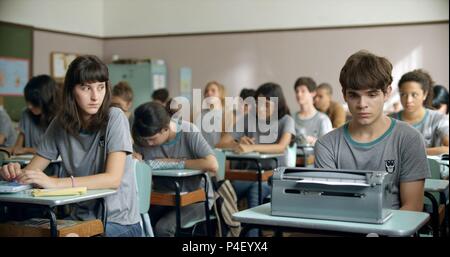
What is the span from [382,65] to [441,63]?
4999 millimetres

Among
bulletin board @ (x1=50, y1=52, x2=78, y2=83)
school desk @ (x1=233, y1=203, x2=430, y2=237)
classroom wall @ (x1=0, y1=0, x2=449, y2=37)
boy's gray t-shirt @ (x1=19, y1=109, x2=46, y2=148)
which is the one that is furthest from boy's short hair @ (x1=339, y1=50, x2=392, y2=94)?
bulletin board @ (x1=50, y1=52, x2=78, y2=83)

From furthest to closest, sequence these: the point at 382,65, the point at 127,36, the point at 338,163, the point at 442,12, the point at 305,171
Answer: the point at 127,36 → the point at 442,12 → the point at 338,163 → the point at 382,65 → the point at 305,171

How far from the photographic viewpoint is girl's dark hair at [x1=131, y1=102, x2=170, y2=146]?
3.05 meters

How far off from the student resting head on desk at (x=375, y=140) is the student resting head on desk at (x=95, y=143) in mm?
813

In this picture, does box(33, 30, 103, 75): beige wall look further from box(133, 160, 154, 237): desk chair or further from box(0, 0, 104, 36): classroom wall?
box(133, 160, 154, 237): desk chair

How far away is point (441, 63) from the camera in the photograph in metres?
6.47

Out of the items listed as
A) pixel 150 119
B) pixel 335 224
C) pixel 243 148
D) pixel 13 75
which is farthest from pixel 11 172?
pixel 13 75

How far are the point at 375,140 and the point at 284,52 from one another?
539 cm

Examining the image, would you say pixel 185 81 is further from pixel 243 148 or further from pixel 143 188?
pixel 143 188

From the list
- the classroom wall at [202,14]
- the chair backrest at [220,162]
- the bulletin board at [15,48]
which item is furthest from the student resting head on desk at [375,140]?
the bulletin board at [15,48]

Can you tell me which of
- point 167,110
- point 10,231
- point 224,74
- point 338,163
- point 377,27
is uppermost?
point 377,27

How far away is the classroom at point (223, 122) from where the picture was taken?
1856mm

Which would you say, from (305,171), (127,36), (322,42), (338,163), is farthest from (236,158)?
(127,36)

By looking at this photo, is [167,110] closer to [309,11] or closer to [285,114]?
[285,114]
